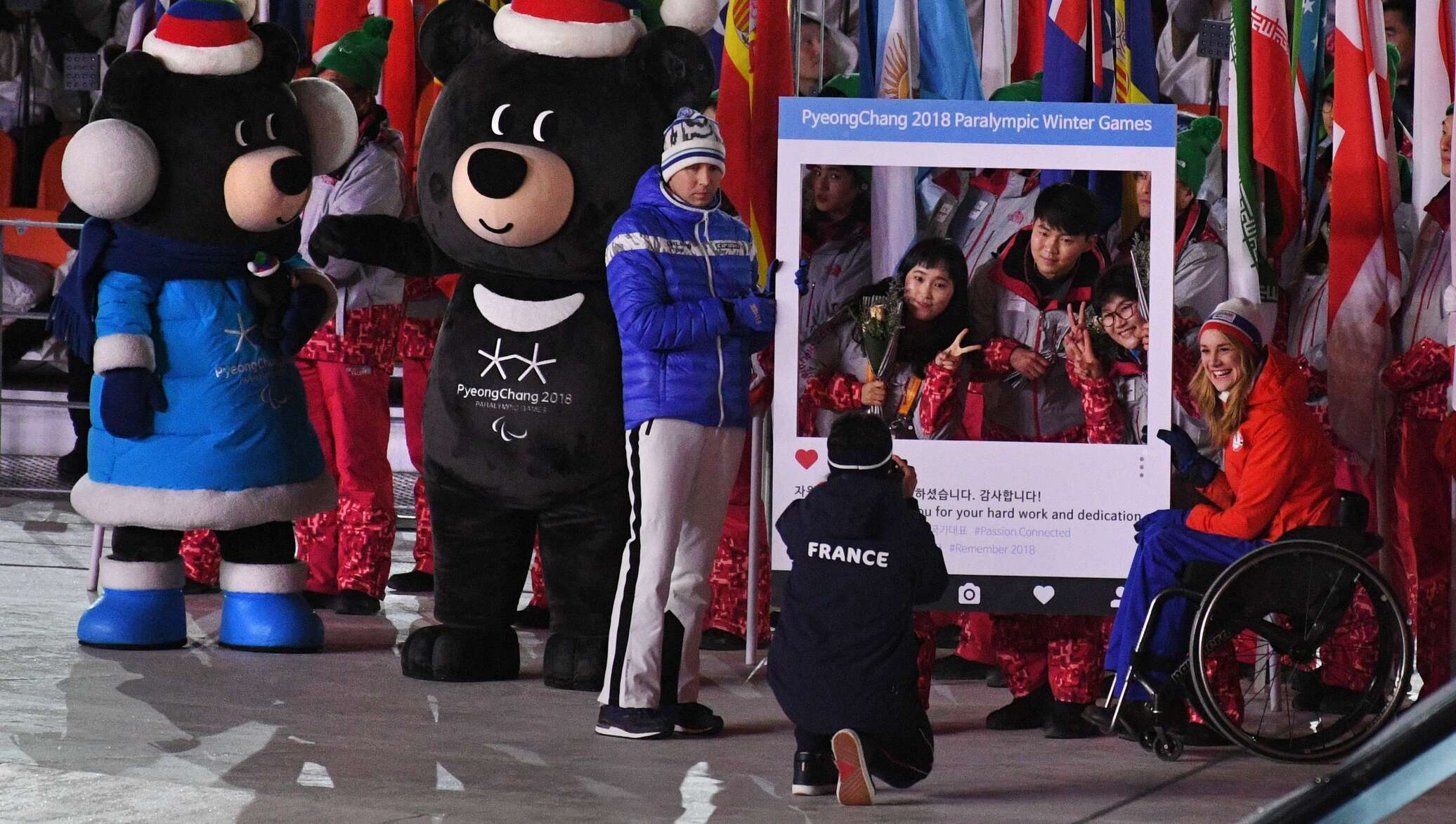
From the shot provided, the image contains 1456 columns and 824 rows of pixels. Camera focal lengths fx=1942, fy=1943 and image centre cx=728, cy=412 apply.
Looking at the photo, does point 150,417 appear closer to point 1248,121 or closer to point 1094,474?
point 1094,474

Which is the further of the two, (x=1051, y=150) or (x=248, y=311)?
(x=248, y=311)

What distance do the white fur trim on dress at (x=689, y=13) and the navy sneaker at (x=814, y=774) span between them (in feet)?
6.89

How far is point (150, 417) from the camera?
5320 mm

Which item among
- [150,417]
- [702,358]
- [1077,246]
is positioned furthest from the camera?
[150,417]

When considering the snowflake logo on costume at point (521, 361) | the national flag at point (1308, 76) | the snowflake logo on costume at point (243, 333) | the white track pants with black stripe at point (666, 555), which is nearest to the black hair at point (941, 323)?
the white track pants with black stripe at point (666, 555)

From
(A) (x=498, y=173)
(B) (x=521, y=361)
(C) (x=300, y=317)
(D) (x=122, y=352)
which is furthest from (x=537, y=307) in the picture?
(D) (x=122, y=352)

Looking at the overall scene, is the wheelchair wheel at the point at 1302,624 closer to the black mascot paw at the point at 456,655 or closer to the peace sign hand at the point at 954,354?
the peace sign hand at the point at 954,354

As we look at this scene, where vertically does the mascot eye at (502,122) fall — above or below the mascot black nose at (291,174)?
above

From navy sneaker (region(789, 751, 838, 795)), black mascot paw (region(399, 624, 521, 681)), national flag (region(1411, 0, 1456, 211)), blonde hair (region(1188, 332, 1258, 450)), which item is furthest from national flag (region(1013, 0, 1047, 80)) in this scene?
navy sneaker (region(789, 751, 838, 795))

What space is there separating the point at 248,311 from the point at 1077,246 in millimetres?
2287

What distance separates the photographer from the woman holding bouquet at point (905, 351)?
498 centimetres

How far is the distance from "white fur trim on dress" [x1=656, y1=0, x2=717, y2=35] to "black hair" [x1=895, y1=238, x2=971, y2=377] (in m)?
0.93

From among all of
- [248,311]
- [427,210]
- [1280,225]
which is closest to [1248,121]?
[1280,225]

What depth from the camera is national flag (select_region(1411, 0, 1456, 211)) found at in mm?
5508
